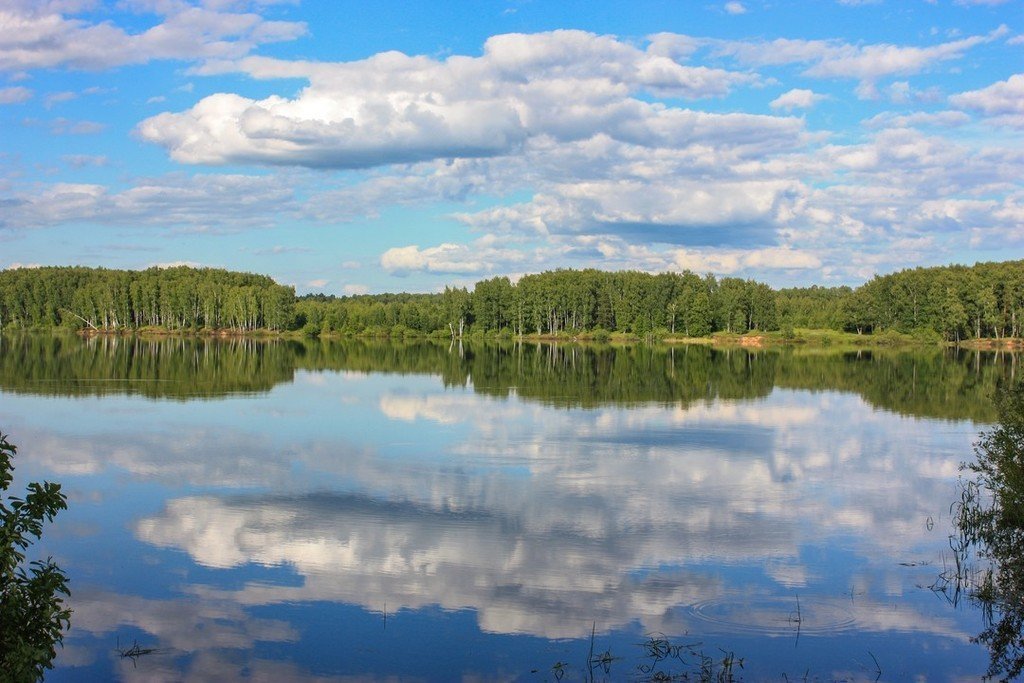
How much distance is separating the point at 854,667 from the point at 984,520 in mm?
8327

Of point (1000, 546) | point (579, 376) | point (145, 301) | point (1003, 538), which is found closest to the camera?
point (1000, 546)

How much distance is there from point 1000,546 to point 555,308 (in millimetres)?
129302

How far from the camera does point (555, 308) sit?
475 ft

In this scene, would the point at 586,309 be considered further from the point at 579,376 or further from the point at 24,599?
the point at 24,599

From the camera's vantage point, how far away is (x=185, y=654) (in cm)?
1076

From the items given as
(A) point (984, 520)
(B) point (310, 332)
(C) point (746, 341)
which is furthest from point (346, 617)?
(B) point (310, 332)

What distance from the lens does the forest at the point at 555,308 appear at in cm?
12562

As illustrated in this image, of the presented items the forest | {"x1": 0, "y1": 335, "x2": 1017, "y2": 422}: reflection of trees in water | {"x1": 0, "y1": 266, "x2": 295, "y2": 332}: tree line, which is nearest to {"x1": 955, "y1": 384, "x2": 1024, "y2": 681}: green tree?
{"x1": 0, "y1": 335, "x2": 1017, "y2": 422}: reflection of trees in water

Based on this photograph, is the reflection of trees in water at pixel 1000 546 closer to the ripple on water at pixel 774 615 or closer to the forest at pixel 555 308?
the ripple on water at pixel 774 615

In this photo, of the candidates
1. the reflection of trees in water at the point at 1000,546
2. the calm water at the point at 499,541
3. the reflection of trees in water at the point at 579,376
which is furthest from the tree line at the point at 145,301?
the reflection of trees in water at the point at 1000,546

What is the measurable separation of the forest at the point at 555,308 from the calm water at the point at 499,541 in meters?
102

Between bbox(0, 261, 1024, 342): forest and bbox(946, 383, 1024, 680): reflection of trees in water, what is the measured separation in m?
113

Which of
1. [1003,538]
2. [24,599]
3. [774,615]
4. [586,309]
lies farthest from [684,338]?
[24,599]

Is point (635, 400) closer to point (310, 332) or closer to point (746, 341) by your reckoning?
point (746, 341)
